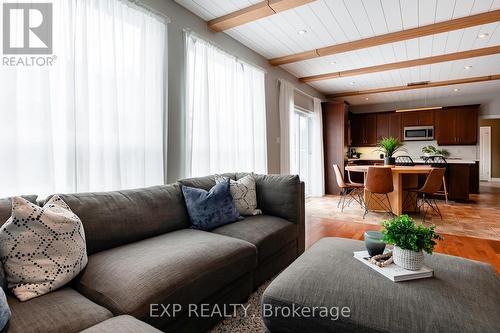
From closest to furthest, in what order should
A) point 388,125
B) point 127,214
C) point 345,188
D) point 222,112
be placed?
point 127,214 < point 222,112 < point 345,188 < point 388,125

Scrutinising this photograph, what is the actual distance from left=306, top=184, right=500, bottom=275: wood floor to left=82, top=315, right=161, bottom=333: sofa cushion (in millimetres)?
2382

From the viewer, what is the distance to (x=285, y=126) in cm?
482

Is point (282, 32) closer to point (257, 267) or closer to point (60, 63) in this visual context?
point (60, 63)

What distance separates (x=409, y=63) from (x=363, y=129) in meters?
3.96

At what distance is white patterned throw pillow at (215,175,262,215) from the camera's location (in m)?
2.50

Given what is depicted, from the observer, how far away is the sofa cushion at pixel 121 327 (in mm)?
927

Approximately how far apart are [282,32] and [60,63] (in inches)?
104

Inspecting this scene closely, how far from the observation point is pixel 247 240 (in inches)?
76.2

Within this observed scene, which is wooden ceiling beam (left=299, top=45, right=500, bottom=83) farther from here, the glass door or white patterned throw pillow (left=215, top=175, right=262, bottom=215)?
white patterned throw pillow (left=215, top=175, right=262, bottom=215)

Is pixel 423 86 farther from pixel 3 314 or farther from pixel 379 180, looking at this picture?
pixel 3 314

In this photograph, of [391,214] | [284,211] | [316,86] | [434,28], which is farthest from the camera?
[316,86]

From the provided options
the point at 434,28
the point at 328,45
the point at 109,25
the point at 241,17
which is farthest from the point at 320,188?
the point at 109,25

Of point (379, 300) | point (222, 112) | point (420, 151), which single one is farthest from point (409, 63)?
point (379, 300)

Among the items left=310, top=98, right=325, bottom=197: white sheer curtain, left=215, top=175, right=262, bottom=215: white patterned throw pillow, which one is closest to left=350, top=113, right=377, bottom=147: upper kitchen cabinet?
left=310, top=98, right=325, bottom=197: white sheer curtain
